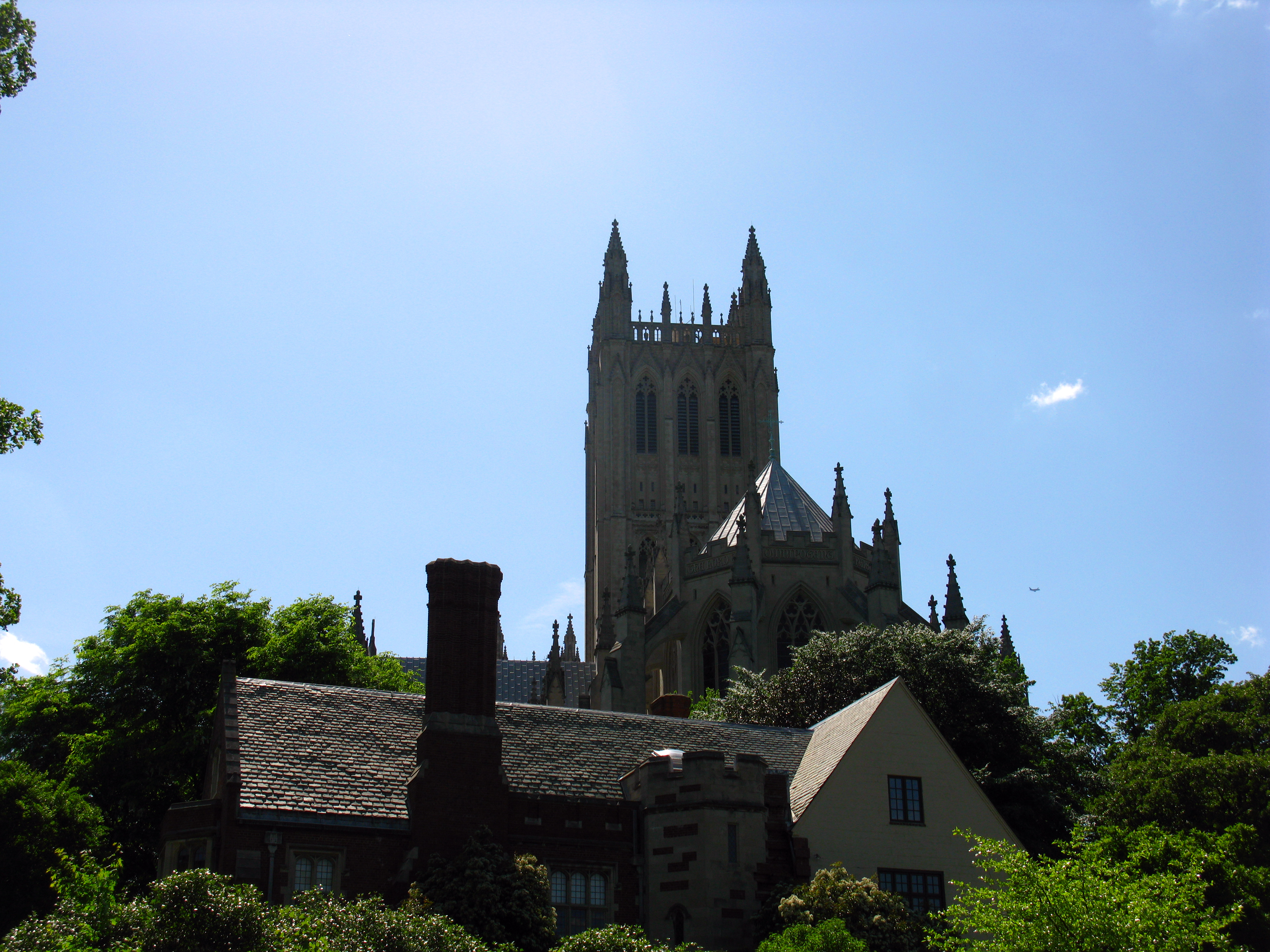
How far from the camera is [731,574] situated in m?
54.1

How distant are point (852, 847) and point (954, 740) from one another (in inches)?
469

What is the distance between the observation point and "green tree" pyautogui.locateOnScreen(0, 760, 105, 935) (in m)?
29.4

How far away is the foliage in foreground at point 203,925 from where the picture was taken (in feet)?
50.2

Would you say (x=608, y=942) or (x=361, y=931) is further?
(x=608, y=942)

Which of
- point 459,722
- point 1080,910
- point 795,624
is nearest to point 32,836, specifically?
point 459,722

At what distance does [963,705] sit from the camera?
36969 mm

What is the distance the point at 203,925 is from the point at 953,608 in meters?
41.8

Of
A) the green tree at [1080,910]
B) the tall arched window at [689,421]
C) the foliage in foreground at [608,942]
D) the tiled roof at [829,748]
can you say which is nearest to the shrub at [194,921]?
the foliage in foreground at [608,942]

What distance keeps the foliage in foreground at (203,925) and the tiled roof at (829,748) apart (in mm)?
9622

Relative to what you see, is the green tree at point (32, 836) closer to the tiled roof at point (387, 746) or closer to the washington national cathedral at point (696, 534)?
the tiled roof at point (387, 746)

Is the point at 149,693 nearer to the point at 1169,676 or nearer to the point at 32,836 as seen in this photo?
the point at 32,836

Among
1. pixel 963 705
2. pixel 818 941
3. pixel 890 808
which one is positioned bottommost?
pixel 818 941

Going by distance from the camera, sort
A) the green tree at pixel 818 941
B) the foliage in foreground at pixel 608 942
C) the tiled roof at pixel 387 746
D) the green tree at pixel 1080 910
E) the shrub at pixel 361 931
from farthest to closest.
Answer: the tiled roof at pixel 387 746 < the green tree at pixel 818 941 < the foliage in foreground at pixel 608 942 < the green tree at pixel 1080 910 < the shrub at pixel 361 931

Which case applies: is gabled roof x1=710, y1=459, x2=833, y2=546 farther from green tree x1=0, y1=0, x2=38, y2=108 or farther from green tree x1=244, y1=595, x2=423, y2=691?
green tree x1=0, y1=0, x2=38, y2=108
